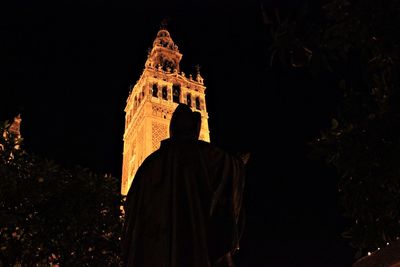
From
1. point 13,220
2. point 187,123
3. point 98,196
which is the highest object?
point 98,196

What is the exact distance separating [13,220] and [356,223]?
9.77m

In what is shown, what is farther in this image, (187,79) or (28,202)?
(187,79)

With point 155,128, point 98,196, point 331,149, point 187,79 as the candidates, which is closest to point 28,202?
point 98,196

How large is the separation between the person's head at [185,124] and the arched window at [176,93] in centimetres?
4137

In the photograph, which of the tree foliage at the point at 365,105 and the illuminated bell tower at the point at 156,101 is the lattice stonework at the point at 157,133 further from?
the tree foliage at the point at 365,105

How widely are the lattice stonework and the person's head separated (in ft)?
122

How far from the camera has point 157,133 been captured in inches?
1649

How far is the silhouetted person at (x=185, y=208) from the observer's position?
329 cm

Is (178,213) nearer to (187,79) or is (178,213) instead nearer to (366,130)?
(366,130)

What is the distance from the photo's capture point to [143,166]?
3.76 metres

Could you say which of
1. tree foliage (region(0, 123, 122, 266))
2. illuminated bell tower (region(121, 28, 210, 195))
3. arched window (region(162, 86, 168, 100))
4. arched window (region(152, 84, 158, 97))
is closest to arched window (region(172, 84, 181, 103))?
illuminated bell tower (region(121, 28, 210, 195))

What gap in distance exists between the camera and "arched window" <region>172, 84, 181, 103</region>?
45312 millimetres

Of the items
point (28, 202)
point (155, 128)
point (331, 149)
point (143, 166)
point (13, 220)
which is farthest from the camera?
point (155, 128)

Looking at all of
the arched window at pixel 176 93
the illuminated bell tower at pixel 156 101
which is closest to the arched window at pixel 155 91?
the illuminated bell tower at pixel 156 101
